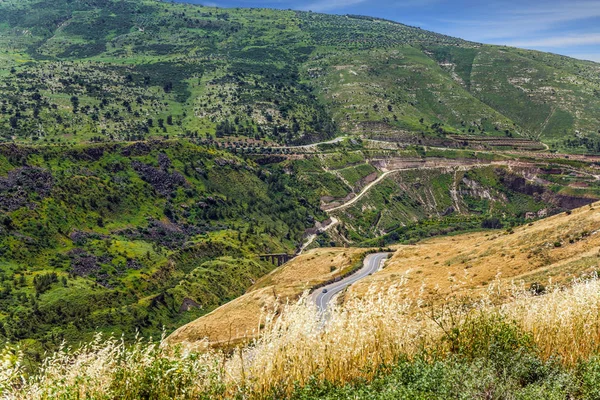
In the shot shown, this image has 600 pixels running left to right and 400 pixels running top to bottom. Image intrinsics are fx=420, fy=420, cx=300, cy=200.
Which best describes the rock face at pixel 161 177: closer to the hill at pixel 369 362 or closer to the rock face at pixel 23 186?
the rock face at pixel 23 186

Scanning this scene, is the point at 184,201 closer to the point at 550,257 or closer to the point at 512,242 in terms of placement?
the point at 512,242

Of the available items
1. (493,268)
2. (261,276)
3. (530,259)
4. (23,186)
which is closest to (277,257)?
(261,276)

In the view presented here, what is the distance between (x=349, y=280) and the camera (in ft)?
271

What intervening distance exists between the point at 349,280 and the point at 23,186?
91240mm

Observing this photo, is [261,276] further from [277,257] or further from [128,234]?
[128,234]

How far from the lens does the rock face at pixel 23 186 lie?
106812 millimetres

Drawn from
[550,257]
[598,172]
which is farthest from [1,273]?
[598,172]

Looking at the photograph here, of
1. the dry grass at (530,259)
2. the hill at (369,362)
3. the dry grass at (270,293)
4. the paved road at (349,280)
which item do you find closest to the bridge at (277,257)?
the dry grass at (270,293)

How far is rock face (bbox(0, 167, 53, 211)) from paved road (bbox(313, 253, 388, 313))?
83.3 meters

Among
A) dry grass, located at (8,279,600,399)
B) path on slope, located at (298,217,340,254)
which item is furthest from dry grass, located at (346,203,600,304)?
path on slope, located at (298,217,340,254)

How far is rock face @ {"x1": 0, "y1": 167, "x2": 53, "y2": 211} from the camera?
107 meters

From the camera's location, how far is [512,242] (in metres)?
58.2

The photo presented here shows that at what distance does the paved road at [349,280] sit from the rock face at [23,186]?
83.3m

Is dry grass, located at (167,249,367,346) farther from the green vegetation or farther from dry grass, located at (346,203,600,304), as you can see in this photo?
dry grass, located at (346,203,600,304)
